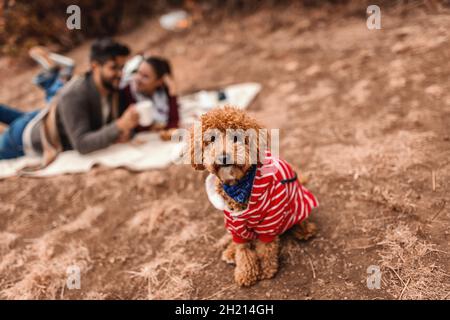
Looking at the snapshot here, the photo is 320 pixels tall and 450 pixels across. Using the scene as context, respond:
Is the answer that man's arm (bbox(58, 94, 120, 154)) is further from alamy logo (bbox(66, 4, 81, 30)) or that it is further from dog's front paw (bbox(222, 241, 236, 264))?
alamy logo (bbox(66, 4, 81, 30))

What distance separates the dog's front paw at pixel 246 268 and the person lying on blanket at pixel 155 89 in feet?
6.62

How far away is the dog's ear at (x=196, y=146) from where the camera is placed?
5.91 feet

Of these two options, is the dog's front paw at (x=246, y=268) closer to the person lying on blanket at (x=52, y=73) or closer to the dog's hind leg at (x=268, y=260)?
the dog's hind leg at (x=268, y=260)

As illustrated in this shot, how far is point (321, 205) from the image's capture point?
259 cm

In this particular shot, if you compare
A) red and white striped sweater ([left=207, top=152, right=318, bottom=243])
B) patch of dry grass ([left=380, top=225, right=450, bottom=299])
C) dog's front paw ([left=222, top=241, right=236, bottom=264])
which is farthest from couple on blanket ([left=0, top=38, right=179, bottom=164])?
patch of dry grass ([left=380, top=225, right=450, bottom=299])

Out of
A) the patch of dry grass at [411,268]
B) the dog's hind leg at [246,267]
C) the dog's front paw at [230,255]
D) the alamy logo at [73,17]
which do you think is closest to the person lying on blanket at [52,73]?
the alamy logo at [73,17]

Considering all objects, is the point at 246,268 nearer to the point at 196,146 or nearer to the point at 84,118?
the point at 196,146

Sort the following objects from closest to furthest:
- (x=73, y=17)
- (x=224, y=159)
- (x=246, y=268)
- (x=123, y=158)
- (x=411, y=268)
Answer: (x=224, y=159)
(x=411, y=268)
(x=246, y=268)
(x=123, y=158)
(x=73, y=17)

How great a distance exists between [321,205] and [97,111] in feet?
8.02

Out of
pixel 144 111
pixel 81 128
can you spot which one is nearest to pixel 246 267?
pixel 144 111

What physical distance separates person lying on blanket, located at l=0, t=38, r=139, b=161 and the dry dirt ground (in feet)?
1.27

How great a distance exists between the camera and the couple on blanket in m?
3.53
